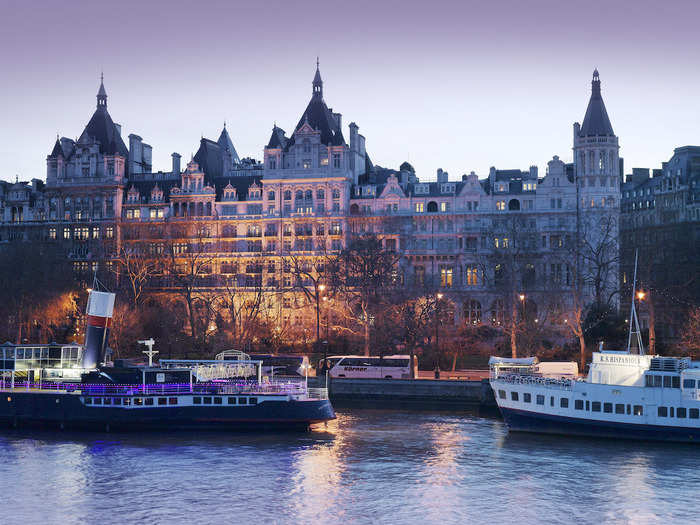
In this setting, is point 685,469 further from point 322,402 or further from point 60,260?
point 60,260

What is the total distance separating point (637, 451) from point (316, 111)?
261 ft

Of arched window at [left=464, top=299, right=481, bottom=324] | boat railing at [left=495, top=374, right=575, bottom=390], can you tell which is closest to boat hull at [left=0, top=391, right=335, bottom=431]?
boat railing at [left=495, top=374, right=575, bottom=390]

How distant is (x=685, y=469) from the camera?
5253cm

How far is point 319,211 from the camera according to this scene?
12481 cm

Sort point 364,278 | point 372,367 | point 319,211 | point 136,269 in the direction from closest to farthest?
1. point 372,367
2. point 364,278
3. point 136,269
4. point 319,211

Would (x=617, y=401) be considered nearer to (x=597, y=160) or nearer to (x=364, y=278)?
(x=364, y=278)

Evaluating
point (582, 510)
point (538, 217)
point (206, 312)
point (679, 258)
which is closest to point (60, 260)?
point (206, 312)

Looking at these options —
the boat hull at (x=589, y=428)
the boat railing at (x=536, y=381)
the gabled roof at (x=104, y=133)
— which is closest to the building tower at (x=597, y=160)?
the boat railing at (x=536, y=381)

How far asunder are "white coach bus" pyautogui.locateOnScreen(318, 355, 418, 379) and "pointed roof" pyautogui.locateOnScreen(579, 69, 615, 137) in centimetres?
4621

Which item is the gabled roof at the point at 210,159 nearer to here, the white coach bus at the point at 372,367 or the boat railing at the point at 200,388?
the white coach bus at the point at 372,367

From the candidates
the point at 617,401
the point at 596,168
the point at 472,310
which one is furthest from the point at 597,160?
the point at 617,401

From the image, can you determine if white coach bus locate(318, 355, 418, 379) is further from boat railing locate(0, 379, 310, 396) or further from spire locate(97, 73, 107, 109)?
spire locate(97, 73, 107, 109)

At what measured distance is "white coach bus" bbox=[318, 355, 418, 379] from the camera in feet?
272

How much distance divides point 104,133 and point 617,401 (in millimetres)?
95403
